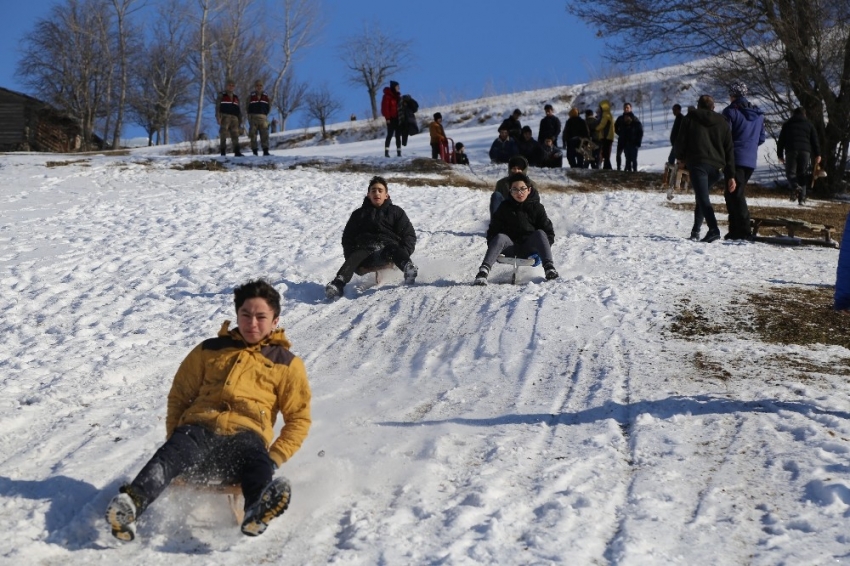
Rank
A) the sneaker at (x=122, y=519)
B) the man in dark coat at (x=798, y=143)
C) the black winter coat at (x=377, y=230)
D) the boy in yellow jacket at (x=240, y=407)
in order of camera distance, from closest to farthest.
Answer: the sneaker at (x=122, y=519), the boy in yellow jacket at (x=240, y=407), the black winter coat at (x=377, y=230), the man in dark coat at (x=798, y=143)

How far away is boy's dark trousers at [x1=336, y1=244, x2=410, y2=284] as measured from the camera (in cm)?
877

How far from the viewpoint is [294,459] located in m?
4.62

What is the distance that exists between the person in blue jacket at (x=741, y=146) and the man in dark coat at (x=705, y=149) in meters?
0.28

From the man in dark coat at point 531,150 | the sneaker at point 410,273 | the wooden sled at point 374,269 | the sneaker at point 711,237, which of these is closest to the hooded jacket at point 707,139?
the sneaker at point 711,237

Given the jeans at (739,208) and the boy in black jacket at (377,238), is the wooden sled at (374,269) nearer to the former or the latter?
the boy in black jacket at (377,238)

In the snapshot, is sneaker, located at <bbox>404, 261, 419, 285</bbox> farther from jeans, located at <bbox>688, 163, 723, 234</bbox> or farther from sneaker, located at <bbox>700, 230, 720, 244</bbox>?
sneaker, located at <bbox>700, 230, 720, 244</bbox>

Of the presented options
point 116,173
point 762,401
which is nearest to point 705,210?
point 762,401

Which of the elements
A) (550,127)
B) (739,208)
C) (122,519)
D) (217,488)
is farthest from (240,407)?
(550,127)

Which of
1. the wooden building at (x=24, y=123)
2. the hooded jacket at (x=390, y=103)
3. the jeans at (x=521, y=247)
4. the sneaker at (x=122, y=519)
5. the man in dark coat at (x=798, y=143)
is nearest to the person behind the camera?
the sneaker at (x=122, y=519)

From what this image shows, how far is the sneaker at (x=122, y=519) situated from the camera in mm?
3467

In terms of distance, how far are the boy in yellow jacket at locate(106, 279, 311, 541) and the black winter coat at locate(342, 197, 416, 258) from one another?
180 inches

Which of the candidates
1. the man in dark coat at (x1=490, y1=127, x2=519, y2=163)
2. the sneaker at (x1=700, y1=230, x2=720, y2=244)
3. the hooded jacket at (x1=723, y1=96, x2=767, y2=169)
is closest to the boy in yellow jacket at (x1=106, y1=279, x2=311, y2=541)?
the sneaker at (x1=700, y1=230, x2=720, y2=244)

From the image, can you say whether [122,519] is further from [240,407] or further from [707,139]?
[707,139]

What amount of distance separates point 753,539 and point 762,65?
16976mm
